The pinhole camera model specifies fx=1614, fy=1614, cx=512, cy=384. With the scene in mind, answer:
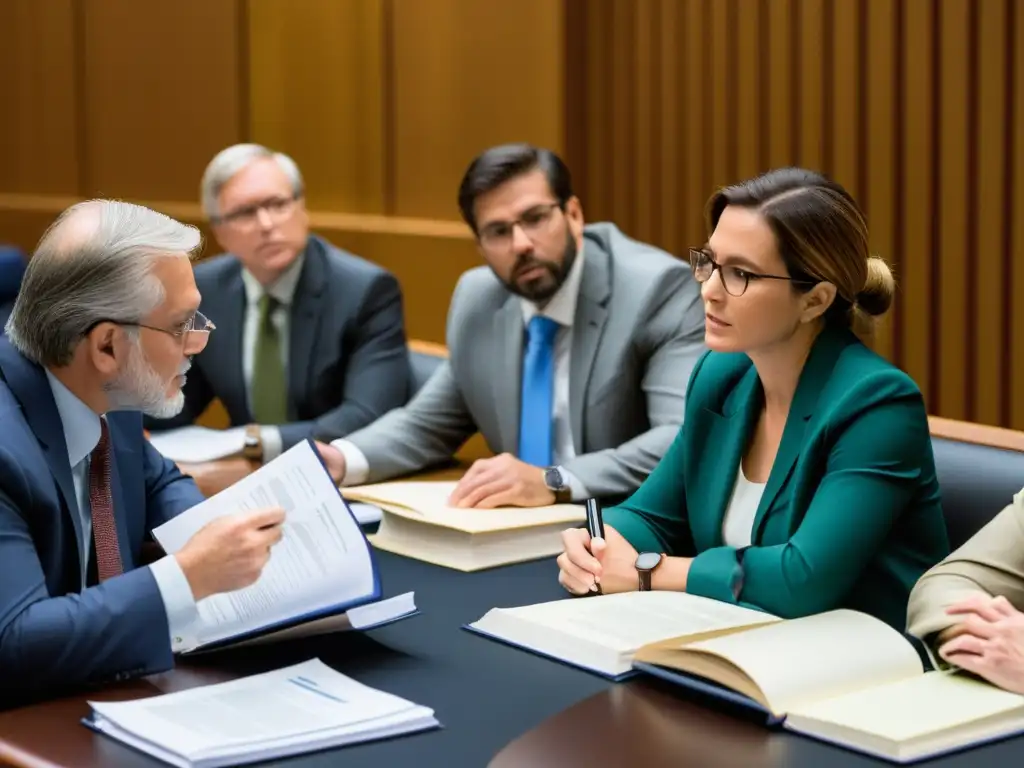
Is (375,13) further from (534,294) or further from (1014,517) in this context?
(1014,517)

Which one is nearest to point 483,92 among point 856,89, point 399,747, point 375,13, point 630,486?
point 375,13

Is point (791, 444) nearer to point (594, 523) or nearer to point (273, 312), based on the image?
point (594, 523)

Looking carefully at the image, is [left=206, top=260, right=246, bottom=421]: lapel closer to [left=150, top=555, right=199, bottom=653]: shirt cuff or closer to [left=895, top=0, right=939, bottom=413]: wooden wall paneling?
[left=895, top=0, right=939, bottom=413]: wooden wall paneling

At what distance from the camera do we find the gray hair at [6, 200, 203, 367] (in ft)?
7.97

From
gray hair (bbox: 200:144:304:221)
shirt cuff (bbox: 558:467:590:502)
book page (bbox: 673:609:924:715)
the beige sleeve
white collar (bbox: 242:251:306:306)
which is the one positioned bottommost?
shirt cuff (bbox: 558:467:590:502)

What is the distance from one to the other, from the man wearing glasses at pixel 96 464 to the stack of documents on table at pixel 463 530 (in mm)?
513

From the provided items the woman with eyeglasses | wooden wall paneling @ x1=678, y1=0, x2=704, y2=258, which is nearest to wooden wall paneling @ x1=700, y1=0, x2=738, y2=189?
wooden wall paneling @ x1=678, y1=0, x2=704, y2=258

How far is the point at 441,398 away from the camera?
13.1ft

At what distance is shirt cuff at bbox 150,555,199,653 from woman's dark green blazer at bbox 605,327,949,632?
2.60ft

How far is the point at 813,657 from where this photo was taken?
208 centimetres

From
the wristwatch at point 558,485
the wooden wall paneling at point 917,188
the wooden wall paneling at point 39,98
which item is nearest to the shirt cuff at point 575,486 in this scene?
the wristwatch at point 558,485

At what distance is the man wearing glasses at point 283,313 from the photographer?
4520 mm

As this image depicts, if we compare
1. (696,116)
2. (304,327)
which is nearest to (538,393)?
(304,327)

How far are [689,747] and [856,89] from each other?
10.2 ft
